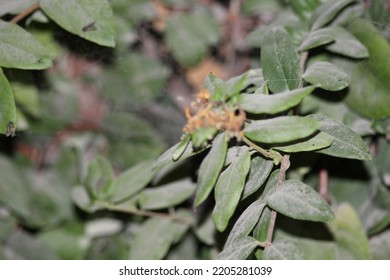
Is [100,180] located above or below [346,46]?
below

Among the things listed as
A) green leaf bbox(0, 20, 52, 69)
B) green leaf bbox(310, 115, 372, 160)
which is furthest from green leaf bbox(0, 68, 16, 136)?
green leaf bbox(310, 115, 372, 160)

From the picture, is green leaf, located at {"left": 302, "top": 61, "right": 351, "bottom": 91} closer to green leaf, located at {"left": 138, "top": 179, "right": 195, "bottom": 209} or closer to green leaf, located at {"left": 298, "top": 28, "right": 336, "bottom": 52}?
green leaf, located at {"left": 298, "top": 28, "right": 336, "bottom": 52}

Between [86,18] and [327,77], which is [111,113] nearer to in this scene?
[86,18]

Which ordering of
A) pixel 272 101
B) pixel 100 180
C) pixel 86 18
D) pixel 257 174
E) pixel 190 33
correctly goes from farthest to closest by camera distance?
pixel 190 33 → pixel 100 180 → pixel 86 18 → pixel 257 174 → pixel 272 101

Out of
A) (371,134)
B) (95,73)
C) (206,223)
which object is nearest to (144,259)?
(206,223)

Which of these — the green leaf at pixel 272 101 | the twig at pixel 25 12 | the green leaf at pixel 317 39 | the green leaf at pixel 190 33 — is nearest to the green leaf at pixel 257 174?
the green leaf at pixel 272 101

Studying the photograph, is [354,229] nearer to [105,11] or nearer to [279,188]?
[279,188]

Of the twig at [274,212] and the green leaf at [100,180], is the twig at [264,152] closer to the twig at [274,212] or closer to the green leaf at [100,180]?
the twig at [274,212]

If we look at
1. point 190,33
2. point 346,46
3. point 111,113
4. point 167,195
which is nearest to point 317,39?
point 346,46
